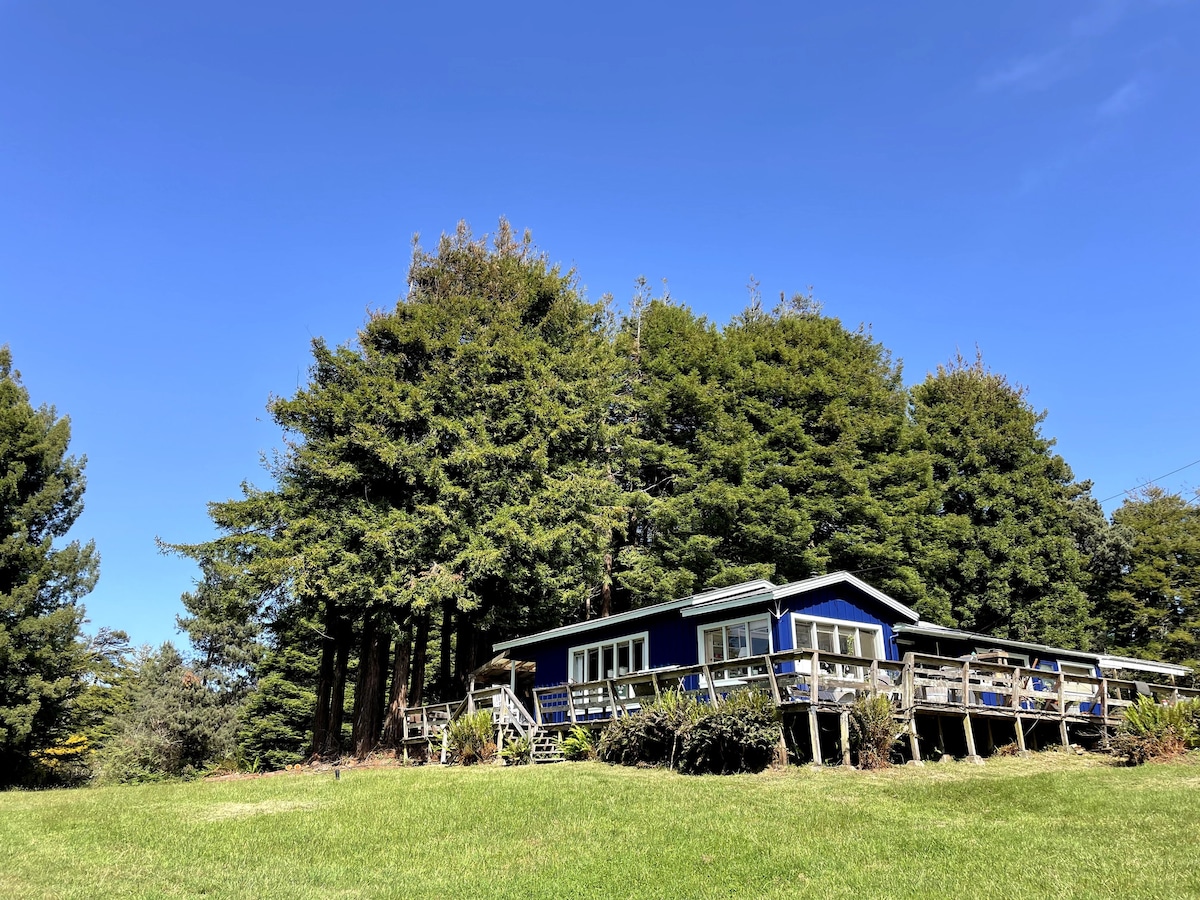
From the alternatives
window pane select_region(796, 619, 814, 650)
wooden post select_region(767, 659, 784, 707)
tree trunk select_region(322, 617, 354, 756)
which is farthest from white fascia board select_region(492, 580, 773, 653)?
tree trunk select_region(322, 617, 354, 756)

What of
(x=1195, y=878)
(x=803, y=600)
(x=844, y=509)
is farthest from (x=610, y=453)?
(x=1195, y=878)

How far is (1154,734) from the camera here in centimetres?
1541

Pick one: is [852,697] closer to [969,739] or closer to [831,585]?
[969,739]

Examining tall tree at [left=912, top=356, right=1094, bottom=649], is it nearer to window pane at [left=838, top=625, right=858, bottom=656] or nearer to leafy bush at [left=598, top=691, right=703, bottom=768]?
window pane at [left=838, top=625, right=858, bottom=656]

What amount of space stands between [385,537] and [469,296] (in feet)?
34.1

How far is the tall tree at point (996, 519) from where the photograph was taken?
33906mm

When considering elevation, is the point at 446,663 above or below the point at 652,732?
above

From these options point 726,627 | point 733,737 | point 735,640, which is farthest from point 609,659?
point 733,737

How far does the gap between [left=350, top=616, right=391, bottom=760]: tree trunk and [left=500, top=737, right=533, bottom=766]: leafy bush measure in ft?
29.2

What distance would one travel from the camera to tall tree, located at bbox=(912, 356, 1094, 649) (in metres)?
33.9

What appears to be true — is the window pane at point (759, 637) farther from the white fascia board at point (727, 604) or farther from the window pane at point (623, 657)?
the window pane at point (623, 657)

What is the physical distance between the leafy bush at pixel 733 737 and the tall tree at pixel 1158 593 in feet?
100

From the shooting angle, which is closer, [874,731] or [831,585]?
[874,731]

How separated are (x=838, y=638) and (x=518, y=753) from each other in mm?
8890
